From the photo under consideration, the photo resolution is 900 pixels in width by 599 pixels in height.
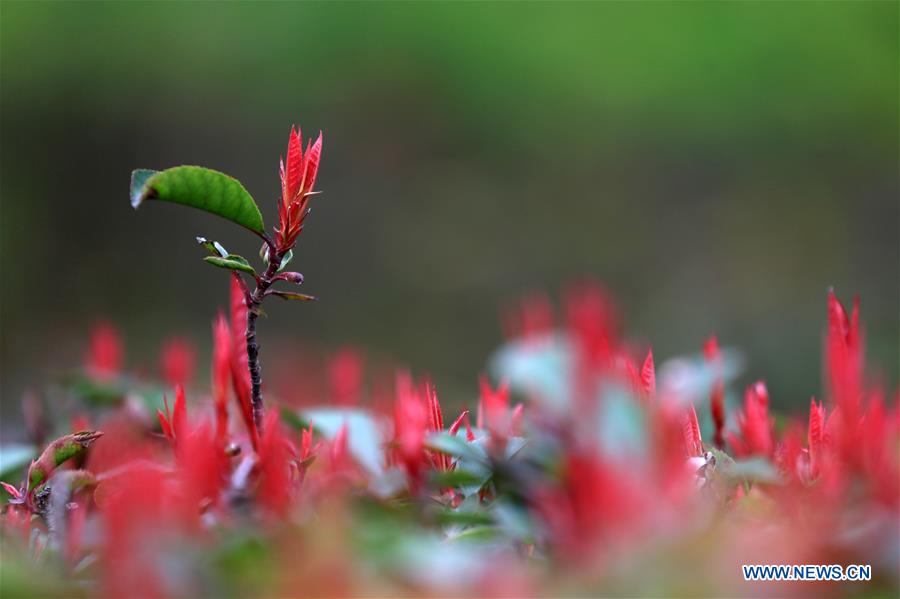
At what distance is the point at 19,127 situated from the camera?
139 inches

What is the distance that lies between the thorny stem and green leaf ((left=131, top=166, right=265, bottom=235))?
2cm

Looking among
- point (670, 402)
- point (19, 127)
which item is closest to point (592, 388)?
point (670, 402)

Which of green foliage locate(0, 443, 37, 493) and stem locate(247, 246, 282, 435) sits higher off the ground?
green foliage locate(0, 443, 37, 493)

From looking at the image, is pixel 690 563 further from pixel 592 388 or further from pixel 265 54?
pixel 265 54

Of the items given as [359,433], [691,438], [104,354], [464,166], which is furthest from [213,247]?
[464,166]

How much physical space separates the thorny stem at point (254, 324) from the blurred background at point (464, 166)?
273cm

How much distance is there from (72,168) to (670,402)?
141 inches

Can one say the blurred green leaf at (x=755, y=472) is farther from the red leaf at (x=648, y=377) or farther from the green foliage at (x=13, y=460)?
the green foliage at (x=13, y=460)

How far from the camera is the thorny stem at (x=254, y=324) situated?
0.51 metres

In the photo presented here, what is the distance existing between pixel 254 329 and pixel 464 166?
3.57 meters

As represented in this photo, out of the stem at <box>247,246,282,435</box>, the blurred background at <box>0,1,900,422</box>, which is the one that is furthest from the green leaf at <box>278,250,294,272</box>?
the blurred background at <box>0,1,900,422</box>

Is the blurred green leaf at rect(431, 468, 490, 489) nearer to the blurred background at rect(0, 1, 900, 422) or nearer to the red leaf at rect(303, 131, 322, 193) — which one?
the red leaf at rect(303, 131, 322, 193)

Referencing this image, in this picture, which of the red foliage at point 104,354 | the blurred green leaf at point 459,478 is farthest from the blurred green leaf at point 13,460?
the blurred green leaf at point 459,478

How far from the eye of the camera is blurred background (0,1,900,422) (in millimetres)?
3486
